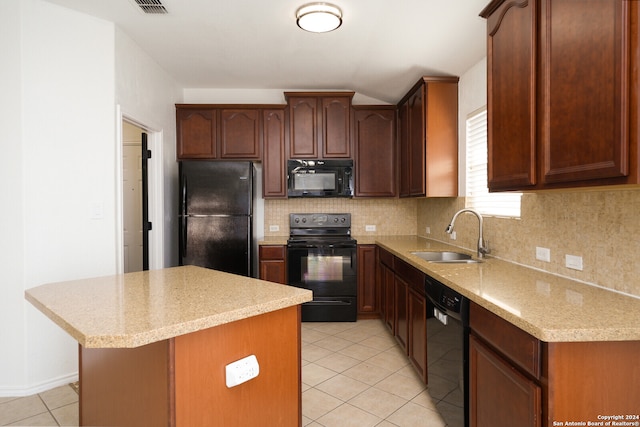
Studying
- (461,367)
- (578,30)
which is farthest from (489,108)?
(461,367)

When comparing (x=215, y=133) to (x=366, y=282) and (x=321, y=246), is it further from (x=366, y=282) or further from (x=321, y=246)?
(x=366, y=282)

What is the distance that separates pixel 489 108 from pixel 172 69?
3.11 m

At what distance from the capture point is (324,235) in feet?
14.3

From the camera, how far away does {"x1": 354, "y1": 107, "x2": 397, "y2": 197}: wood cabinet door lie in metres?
4.09

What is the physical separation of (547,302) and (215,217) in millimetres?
2998

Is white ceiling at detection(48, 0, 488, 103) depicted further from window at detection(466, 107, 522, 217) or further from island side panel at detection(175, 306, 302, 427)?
island side panel at detection(175, 306, 302, 427)

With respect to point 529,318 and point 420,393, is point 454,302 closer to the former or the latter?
point 529,318

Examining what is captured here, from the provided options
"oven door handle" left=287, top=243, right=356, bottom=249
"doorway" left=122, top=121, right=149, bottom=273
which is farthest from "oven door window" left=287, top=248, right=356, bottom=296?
"doorway" left=122, top=121, right=149, bottom=273

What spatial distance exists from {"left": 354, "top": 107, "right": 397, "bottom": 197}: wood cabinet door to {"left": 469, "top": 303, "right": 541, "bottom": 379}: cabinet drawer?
8.50 feet

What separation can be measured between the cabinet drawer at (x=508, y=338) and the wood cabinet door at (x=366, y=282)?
2299mm

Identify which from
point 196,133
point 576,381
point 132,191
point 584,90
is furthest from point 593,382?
point 132,191

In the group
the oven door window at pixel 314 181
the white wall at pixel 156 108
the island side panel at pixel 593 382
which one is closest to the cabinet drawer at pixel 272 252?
the oven door window at pixel 314 181

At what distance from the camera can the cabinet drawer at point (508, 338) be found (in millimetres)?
1183

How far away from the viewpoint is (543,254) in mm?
1999
